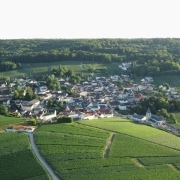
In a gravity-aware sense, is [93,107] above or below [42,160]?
below

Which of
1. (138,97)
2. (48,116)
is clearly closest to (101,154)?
(48,116)

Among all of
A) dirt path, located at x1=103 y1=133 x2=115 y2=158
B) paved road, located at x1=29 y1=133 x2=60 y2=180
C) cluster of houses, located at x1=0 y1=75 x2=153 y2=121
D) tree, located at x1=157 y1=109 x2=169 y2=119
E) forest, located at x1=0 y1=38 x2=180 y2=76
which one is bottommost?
cluster of houses, located at x1=0 y1=75 x2=153 y2=121

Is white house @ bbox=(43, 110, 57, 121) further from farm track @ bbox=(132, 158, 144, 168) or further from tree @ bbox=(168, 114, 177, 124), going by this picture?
farm track @ bbox=(132, 158, 144, 168)

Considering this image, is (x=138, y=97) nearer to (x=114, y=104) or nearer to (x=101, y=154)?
(x=114, y=104)

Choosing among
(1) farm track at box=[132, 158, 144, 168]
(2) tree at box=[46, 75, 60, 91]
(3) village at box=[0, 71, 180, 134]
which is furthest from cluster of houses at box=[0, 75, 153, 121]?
(1) farm track at box=[132, 158, 144, 168]

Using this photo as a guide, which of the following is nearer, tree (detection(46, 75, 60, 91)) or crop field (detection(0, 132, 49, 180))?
crop field (detection(0, 132, 49, 180))

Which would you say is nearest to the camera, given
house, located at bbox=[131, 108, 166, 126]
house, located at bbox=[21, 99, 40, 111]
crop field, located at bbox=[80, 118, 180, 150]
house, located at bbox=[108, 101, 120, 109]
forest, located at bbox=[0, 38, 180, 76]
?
crop field, located at bbox=[80, 118, 180, 150]
